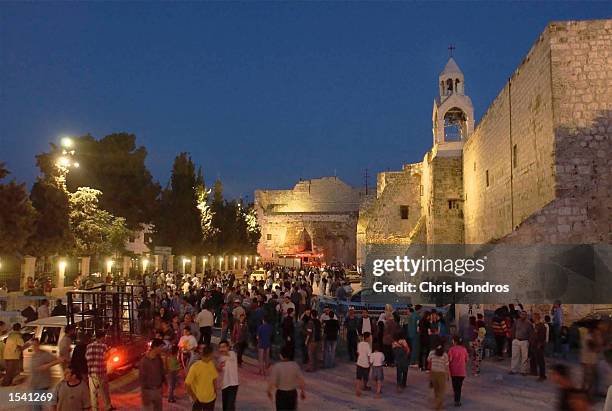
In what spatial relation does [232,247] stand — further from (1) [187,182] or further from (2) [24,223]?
(2) [24,223]

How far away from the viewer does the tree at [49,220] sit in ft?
70.6

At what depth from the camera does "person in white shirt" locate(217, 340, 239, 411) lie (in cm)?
662

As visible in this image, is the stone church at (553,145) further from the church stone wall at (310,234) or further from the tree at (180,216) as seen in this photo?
the church stone wall at (310,234)

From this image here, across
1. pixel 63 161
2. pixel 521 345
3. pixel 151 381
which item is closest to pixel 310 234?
pixel 63 161

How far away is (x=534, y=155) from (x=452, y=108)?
14.5 m

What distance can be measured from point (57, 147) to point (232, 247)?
20874 millimetres

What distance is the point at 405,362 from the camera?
8633 millimetres

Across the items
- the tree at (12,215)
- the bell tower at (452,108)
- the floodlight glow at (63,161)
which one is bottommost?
the tree at (12,215)

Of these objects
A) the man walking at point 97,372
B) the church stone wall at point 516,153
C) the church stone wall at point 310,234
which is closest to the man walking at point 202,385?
the man walking at point 97,372

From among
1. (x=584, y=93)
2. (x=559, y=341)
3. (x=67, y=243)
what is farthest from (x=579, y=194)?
(x=67, y=243)

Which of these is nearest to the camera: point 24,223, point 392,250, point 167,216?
point 24,223

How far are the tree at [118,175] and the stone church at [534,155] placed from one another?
1846cm

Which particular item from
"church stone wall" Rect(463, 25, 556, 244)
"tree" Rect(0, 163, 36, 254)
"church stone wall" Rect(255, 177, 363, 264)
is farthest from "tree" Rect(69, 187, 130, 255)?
"church stone wall" Rect(255, 177, 363, 264)

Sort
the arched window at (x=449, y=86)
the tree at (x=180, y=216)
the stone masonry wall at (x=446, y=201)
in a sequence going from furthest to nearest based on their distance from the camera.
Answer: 1. the tree at (x=180, y=216)
2. the arched window at (x=449, y=86)
3. the stone masonry wall at (x=446, y=201)
